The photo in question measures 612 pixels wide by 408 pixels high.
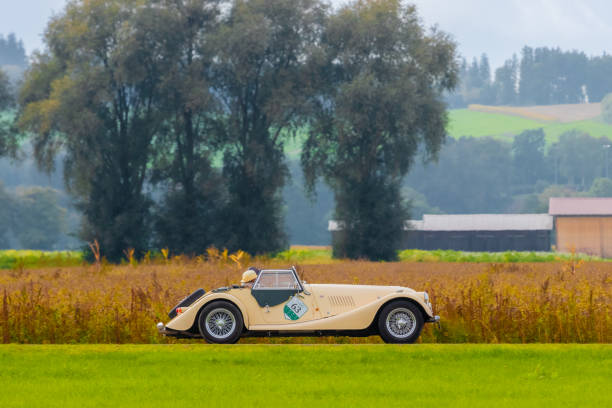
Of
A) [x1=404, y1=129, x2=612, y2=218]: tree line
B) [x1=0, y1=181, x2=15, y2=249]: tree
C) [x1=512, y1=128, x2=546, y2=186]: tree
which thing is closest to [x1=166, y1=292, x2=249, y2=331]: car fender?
[x1=0, y1=181, x2=15, y2=249]: tree

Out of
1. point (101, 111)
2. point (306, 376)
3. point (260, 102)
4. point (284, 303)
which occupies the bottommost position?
point (306, 376)

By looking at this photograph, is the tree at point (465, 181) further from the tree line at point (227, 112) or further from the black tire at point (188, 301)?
the black tire at point (188, 301)

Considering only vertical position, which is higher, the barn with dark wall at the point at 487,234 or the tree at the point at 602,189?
the tree at the point at 602,189

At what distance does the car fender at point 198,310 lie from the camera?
1331 centimetres

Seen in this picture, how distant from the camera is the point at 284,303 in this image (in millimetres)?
13453

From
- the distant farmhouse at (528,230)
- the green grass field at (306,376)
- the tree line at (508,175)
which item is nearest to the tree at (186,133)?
the distant farmhouse at (528,230)

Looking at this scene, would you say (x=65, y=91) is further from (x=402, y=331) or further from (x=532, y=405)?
(x=532, y=405)

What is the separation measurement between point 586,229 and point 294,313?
69.4 meters

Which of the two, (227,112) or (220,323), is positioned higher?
(227,112)

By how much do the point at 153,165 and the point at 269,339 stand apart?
39.5m

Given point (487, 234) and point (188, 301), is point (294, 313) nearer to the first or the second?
point (188, 301)

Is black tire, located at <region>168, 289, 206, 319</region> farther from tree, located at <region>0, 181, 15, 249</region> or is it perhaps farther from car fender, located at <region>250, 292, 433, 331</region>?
tree, located at <region>0, 181, 15, 249</region>

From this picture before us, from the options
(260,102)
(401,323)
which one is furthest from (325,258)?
(401,323)

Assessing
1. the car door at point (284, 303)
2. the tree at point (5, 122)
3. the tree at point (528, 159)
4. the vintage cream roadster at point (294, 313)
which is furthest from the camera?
the tree at point (528, 159)
